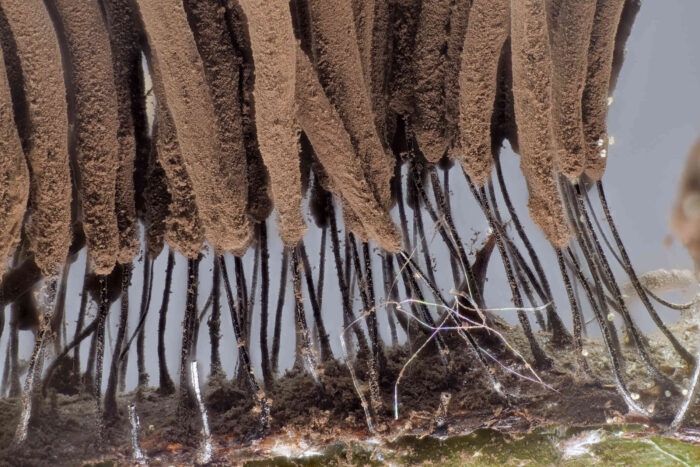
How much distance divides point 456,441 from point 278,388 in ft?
1.28

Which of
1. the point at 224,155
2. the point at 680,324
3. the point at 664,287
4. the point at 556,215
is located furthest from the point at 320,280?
the point at 664,287

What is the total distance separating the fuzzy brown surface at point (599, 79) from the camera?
111 centimetres

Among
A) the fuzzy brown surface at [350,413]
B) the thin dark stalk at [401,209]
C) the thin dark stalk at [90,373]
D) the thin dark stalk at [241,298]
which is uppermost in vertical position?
the thin dark stalk at [401,209]

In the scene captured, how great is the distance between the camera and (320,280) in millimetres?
1417

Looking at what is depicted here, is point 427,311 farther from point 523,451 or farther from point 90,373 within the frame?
point 90,373

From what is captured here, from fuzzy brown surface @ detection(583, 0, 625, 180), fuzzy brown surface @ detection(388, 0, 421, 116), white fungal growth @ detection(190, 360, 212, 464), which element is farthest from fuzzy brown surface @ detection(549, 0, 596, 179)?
white fungal growth @ detection(190, 360, 212, 464)

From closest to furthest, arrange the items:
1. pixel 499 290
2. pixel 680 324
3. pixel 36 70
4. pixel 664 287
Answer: pixel 36 70
pixel 680 324
pixel 664 287
pixel 499 290

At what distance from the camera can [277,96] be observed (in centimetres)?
89

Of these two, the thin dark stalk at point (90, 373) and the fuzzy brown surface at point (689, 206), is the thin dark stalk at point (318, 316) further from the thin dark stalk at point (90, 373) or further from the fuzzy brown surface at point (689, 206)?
the fuzzy brown surface at point (689, 206)

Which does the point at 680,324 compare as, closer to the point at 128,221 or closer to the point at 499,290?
the point at 499,290

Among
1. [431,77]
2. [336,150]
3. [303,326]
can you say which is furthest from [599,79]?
[303,326]

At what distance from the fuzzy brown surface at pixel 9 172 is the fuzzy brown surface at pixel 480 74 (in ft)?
2.81

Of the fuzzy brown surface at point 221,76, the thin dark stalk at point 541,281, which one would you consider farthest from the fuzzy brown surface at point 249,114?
the thin dark stalk at point 541,281

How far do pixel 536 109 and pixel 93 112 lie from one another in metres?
0.87
